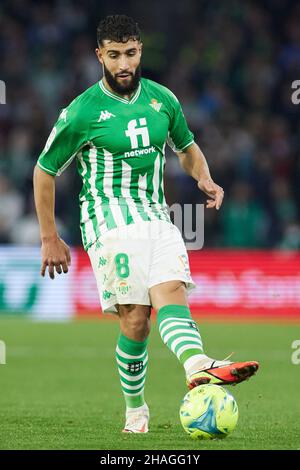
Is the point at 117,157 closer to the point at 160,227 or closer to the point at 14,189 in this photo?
the point at 160,227

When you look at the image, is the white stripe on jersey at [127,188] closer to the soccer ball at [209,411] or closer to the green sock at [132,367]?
the green sock at [132,367]

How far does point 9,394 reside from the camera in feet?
30.8

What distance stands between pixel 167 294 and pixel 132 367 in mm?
726

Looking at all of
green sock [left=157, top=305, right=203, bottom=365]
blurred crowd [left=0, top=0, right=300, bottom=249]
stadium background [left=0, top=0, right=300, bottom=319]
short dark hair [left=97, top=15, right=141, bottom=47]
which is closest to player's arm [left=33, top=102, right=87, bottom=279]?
short dark hair [left=97, top=15, right=141, bottom=47]

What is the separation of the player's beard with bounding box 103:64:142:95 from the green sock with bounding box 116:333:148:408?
4.79 feet

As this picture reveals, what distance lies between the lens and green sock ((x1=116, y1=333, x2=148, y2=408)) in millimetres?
7004

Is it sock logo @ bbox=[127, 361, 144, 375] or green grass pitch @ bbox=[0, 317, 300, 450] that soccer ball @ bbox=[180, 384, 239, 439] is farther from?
sock logo @ bbox=[127, 361, 144, 375]

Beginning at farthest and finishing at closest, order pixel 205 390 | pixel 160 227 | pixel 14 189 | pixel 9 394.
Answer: pixel 14 189 → pixel 9 394 → pixel 160 227 → pixel 205 390

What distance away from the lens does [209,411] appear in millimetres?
6180

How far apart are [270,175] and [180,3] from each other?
4.20 meters

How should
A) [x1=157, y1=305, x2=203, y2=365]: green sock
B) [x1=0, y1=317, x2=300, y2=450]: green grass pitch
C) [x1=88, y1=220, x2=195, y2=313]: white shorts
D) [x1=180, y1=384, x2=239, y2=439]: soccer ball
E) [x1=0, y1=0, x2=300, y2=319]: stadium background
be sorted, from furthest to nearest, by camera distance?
[x1=0, y1=0, x2=300, y2=319]: stadium background
[x1=88, y1=220, x2=195, y2=313]: white shorts
[x1=0, y1=317, x2=300, y2=450]: green grass pitch
[x1=157, y1=305, x2=203, y2=365]: green sock
[x1=180, y1=384, x2=239, y2=439]: soccer ball

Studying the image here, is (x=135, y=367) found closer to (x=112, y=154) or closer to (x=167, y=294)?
(x=167, y=294)
